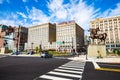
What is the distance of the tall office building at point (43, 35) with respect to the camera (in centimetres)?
15869

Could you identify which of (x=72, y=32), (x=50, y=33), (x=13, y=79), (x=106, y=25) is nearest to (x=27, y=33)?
(x=50, y=33)

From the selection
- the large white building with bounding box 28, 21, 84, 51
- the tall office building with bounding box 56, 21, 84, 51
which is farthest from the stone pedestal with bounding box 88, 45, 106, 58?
the tall office building with bounding box 56, 21, 84, 51

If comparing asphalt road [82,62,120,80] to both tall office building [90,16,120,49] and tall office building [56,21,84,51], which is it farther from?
tall office building [56,21,84,51]

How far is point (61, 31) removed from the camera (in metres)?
155

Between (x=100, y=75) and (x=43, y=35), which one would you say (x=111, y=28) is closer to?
(x=43, y=35)

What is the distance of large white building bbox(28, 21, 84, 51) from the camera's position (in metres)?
141

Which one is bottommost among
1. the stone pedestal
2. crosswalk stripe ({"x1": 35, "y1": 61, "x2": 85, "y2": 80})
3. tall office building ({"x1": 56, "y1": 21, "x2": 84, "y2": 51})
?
crosswalk stripe ({"x1": 35, "y1": 61, "x2": 85, "y2": 80})

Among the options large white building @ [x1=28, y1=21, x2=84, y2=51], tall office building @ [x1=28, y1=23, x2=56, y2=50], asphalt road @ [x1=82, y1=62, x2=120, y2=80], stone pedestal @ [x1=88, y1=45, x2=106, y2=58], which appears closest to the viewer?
asphalt road @ [x1=82, y1=62, x2=120, y2=80]

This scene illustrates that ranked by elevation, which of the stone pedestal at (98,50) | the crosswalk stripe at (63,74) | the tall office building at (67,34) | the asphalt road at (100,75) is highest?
the tall office building at (67,34)

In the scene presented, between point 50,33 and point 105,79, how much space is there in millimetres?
155832

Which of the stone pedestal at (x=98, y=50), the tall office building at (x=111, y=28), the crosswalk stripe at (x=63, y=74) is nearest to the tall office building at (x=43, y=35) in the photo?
the tall office building at (x=111, y=28)

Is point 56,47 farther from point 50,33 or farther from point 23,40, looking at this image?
point 23,40

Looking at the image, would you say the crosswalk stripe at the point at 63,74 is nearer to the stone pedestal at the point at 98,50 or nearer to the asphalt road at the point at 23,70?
the asphalt road at the point at 23,70

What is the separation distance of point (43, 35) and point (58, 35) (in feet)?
72.1
